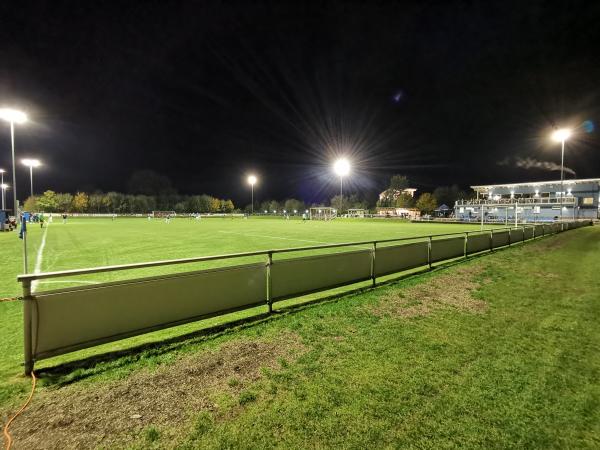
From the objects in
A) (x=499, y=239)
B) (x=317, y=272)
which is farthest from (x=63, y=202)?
(x=499, y=239)

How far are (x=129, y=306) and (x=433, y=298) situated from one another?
6326mm

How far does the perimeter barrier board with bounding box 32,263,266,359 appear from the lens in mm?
3602

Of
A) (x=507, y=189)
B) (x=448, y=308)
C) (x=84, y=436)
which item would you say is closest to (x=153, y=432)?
(x=84, y=436)

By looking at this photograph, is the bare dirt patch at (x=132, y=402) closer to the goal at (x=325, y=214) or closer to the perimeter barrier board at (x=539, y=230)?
the perimeter barrier board at (x=539, y=230)

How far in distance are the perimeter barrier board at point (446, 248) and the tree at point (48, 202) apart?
5007 inches

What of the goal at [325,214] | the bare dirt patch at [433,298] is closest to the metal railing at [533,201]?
the goal at [325,214]

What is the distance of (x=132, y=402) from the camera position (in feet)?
10.0

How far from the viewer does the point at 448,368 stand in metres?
3.79

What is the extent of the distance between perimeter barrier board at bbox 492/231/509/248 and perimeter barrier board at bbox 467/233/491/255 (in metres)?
0.79

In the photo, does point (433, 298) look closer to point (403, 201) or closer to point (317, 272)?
point (317, 272)

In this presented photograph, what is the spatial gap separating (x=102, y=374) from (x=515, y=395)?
15.9 feet

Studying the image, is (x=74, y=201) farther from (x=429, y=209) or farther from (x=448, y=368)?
(x=448, y=368)

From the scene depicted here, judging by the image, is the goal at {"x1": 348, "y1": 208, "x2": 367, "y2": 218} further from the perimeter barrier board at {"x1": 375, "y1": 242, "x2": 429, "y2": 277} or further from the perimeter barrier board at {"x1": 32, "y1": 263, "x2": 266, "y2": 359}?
the perimeter barrier board at {"x1": 32, "y1": 263, "x2": 266, "y2": 359}

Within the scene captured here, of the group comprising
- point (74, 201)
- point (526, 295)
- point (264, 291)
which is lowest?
point (526, 295)
